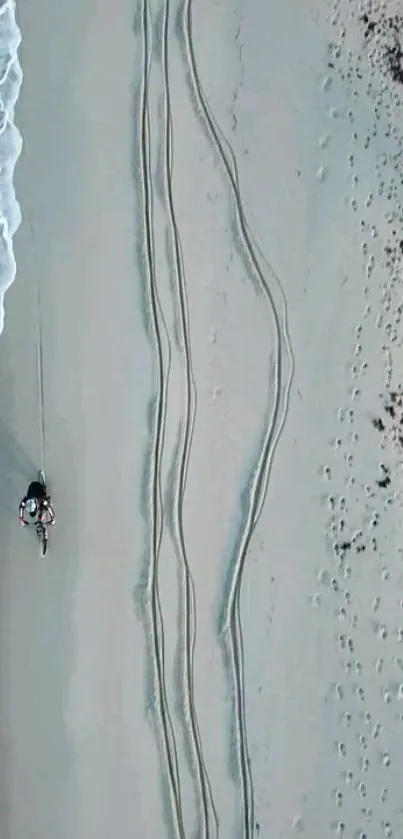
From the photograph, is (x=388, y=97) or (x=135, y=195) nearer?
(x=135, y=195)

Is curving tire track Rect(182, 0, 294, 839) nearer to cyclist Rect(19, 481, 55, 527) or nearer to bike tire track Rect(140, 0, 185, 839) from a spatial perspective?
bike tire track Rect(140, 0, 185, 839)

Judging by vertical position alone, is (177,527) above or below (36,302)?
below

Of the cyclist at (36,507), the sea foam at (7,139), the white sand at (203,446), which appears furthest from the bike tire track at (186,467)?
the sea foam at (7,139)

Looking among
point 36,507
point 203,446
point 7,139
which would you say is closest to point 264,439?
point 203,446

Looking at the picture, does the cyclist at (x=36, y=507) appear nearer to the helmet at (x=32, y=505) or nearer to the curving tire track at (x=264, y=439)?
the helmet at (x=32, y=505)

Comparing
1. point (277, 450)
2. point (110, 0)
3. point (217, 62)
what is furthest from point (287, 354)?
point (110, 0)

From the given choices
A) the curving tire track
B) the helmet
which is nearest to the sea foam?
the helmet

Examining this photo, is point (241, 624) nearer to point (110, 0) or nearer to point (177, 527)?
point (177, 527)

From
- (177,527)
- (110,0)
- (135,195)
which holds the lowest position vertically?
(177,527)
